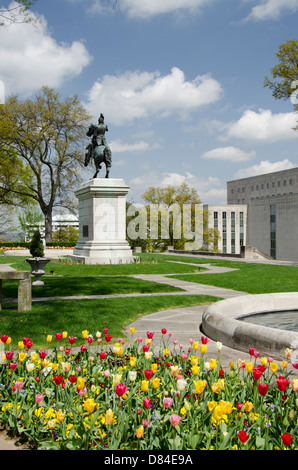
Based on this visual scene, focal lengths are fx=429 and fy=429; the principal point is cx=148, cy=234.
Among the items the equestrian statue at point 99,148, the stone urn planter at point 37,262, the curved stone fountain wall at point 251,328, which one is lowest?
the curved stone fountain wall at point 251,328

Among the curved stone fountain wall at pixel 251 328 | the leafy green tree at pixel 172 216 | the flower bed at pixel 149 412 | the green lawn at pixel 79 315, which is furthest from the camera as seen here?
the leafy green tree at pixel 172 216

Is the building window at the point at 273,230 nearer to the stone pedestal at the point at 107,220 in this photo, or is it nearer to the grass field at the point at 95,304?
the stone pedestal at the point at 107,220

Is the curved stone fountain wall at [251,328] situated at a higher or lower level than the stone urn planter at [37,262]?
lower

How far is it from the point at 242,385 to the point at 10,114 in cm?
4409

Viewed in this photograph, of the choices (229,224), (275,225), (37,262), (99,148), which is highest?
(99,148)

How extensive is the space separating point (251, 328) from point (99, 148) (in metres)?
20.4

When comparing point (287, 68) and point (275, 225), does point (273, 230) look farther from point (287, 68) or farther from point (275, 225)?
point (287, 68)

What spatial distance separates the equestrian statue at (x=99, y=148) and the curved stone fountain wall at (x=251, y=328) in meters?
17.3

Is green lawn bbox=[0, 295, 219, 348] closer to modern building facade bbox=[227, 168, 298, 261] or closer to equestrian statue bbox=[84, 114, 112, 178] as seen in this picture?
equestrian statue bbox=[84, 114, 112, 178]

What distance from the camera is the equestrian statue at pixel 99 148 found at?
80.4ft

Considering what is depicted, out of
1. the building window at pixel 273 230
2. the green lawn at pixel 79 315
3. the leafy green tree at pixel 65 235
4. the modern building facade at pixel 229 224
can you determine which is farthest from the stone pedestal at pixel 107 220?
the modern building facade at pixel 229 224

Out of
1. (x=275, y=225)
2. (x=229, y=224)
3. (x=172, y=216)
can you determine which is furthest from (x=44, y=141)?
(x=229, y=224)

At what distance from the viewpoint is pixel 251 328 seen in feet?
18.6

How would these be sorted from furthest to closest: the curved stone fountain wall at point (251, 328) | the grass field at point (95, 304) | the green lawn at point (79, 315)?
the grass field at point (95, 304), the green lawn at point (79, 315), the curved stone fountain wall at point (251, 328)
